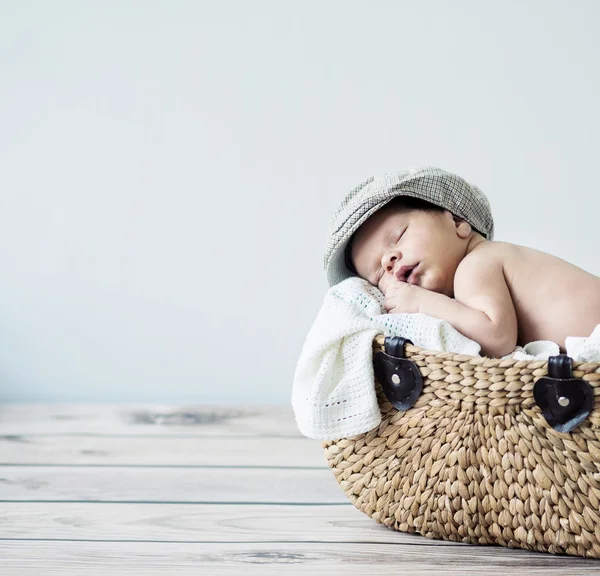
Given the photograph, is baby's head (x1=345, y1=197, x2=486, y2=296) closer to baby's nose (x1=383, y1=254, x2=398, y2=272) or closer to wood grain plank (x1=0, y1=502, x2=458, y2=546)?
baby's nose (x1=383, y1=254, x2=398, y2=272)

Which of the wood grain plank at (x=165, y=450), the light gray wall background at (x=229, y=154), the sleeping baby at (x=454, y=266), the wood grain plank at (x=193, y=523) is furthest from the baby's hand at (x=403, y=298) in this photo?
the light gray wall background at (x=229, y=154)

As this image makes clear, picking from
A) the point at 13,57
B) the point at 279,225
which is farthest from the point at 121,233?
the point at 13,57

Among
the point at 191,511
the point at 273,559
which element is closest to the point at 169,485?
the point at 191,511

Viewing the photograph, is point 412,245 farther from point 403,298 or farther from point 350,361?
point 350,361

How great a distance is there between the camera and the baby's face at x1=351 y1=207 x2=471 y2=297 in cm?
116

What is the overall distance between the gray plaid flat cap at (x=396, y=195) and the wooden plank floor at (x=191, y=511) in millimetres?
411

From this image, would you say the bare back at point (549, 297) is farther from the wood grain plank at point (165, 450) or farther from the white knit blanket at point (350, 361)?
the wood grain plank at point (165, 450)

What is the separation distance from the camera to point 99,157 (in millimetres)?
1996

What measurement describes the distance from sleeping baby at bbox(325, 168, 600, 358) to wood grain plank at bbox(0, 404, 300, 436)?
606 millimetres

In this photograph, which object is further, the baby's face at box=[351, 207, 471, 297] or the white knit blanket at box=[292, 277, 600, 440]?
the baby's face at box=[351, 207, 471, 297]

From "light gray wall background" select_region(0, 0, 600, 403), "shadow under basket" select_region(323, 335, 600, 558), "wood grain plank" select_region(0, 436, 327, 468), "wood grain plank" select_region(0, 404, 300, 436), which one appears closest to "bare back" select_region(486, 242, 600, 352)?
"shadow under basket" select_region(323, 335, 600, 558)

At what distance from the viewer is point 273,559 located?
0.96 metres

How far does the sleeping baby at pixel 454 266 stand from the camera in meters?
1.06

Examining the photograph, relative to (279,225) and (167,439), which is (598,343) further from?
(279,225)
